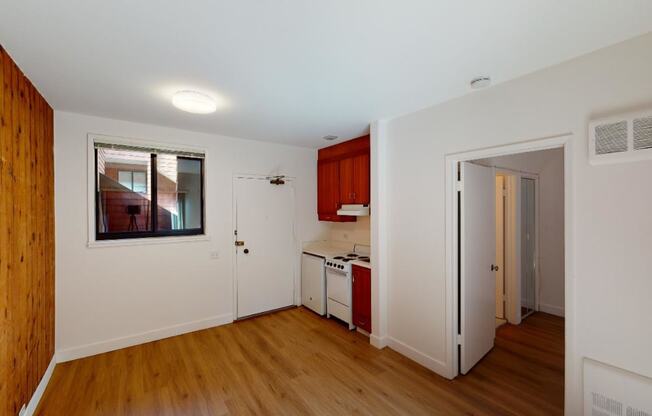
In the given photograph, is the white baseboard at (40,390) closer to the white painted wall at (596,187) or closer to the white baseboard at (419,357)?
the white baseboard at (419,357)

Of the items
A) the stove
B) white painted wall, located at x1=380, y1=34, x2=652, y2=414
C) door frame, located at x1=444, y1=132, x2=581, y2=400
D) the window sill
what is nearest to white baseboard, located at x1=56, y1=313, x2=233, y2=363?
the window sill

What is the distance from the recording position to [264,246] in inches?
162

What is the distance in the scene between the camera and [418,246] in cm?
281

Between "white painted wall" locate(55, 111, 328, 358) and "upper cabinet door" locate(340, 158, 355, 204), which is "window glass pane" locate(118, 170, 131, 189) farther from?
"upper cabinet door" locate(340, 158, 355, 204)

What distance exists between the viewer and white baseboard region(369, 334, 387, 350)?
3.07 m

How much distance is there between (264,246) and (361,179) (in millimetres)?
1778

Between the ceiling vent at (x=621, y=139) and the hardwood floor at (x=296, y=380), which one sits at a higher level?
the ceiling vent at (x=621, y=139)

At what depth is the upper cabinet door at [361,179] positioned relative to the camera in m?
3.54

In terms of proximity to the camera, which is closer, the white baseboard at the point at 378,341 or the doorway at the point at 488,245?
the doorway at the point at 488,245

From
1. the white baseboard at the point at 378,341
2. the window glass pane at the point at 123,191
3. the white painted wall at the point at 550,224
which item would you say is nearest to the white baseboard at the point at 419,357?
the white baseboard at the point at 378,341

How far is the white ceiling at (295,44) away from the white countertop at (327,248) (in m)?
2.27

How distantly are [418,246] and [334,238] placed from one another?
214 centimetres

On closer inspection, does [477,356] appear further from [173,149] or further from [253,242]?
[173,149]

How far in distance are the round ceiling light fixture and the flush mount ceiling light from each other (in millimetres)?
2183
